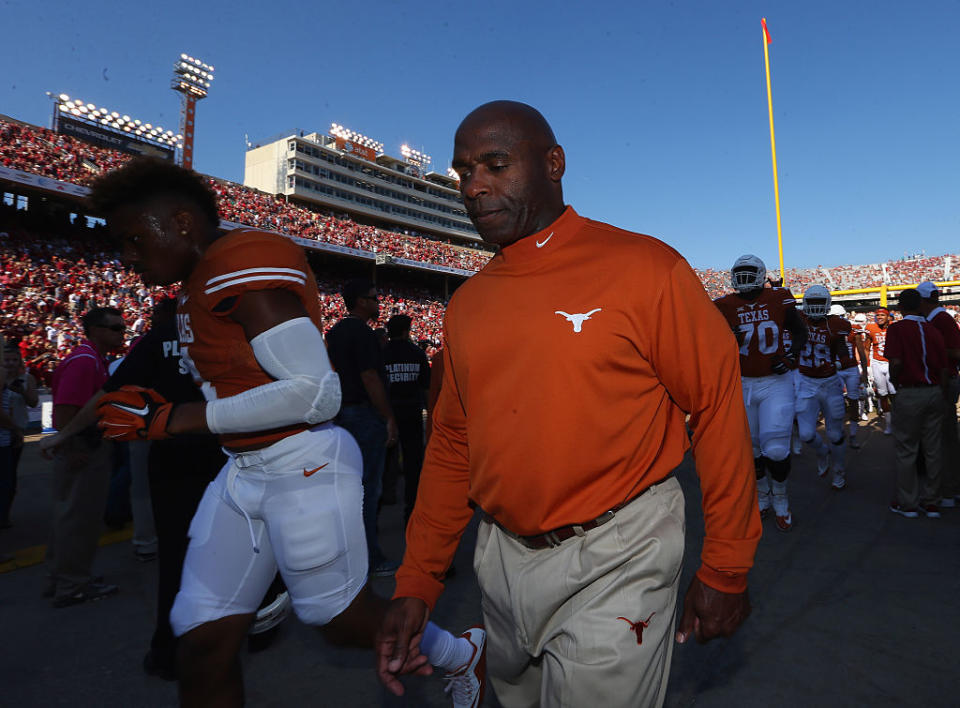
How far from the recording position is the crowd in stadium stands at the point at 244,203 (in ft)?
74.1

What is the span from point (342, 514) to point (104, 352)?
12.7 feet

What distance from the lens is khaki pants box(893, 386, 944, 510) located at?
546 centimetres

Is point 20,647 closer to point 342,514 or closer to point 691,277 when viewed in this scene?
point 342,514

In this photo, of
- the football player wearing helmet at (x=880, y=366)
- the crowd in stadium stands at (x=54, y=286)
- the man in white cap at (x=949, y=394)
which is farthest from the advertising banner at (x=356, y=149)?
the man in white cap at (x=949, y=394)

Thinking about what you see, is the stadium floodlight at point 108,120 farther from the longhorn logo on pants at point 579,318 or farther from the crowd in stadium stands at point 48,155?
the longhorn logo on pants at point 579,318

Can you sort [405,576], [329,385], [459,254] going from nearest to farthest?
[405,576] → [329,385] → [459,254]

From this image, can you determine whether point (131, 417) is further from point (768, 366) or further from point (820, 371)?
point (820, 371)

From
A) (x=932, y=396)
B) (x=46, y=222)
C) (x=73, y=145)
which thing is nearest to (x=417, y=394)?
(x=932, y=396)

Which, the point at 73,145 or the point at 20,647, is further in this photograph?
the point at 73,145

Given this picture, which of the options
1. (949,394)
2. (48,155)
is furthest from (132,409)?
(48,155)

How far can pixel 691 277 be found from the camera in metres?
1.45

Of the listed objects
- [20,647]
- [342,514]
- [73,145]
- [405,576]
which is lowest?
[20,647]

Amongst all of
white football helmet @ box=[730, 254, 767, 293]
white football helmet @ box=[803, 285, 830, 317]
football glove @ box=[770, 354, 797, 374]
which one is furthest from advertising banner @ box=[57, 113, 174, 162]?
football glove @ box=[770, 354, 797, 374]

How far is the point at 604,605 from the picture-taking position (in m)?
1.40
